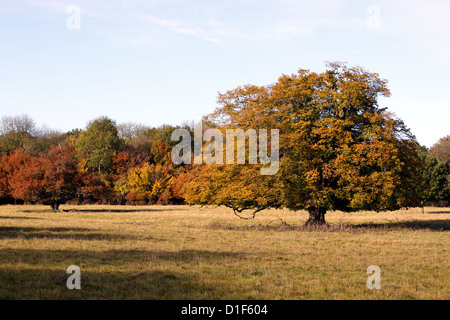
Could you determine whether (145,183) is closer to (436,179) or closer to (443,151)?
(436,179)

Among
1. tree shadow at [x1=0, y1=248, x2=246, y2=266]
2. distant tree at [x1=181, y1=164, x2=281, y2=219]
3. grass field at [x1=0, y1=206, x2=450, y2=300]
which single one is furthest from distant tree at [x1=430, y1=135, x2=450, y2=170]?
tree shadow at [x1=0, y1=248, x2=246, y2=266]

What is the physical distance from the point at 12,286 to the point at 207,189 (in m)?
20.2

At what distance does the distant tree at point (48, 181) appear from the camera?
49781mm

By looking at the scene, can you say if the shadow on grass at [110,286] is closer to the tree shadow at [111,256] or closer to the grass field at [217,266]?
the grass field at [217,266]

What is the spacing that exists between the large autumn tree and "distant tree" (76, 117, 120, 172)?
190ft

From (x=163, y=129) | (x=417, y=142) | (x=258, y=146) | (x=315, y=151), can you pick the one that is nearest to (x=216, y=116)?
(x=258, y=146)

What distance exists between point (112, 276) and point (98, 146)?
76.9 metres

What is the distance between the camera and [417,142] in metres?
31.2

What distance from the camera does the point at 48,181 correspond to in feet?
165

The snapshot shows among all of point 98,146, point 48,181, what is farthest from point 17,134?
point 48,181

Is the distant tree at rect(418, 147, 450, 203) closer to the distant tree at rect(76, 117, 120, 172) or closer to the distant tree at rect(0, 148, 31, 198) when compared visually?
the distant tree at rect(76, 117, 120, 172)

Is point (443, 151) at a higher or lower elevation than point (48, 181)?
higher

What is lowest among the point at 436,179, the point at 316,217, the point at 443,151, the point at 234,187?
the point at 316,217

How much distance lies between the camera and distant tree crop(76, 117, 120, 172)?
8556 centimetres
